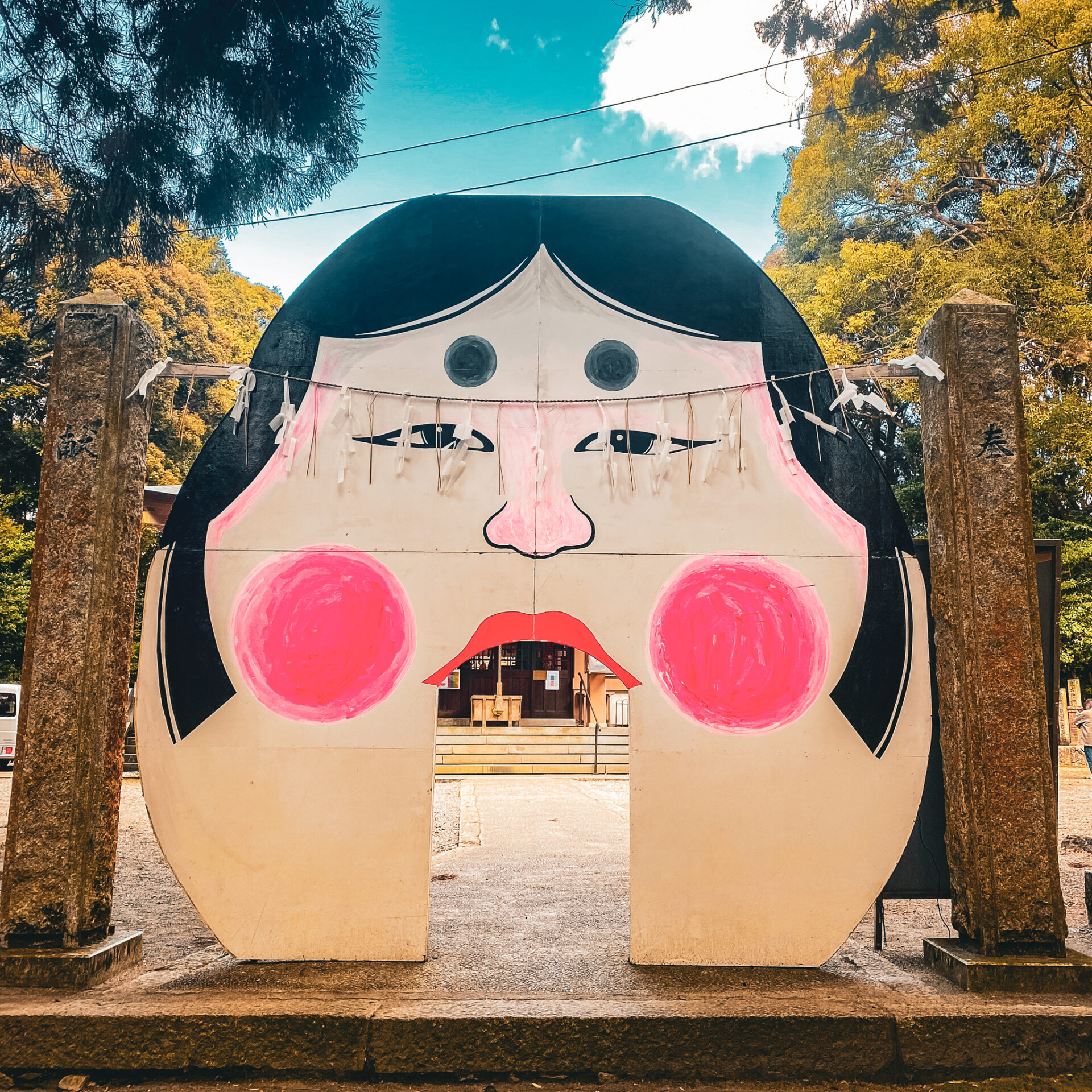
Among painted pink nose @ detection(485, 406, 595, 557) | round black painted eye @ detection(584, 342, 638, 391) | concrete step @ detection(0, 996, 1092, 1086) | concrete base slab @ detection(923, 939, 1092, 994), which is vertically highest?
round black painted eye @ detection(584, 342, 638, 391)

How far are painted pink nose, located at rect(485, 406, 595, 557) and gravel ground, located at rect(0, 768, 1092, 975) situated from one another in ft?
8.05

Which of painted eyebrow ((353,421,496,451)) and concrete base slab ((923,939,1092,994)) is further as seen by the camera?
painted eyebrow ((353,421,496,451))

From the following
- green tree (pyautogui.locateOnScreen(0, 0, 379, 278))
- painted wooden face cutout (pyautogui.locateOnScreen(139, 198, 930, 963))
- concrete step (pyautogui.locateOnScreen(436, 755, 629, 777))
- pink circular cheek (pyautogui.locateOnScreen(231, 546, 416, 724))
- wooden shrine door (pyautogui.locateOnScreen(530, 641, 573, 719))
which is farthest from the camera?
wooden shrine door (pyautogui.locateOnScreen(530, 641, 573, 719))

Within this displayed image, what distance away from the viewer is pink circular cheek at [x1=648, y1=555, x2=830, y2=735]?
12.3 ft

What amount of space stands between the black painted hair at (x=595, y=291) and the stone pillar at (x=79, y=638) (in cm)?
30

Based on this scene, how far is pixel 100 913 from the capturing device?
135 inches

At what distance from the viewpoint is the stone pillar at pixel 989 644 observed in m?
3.43

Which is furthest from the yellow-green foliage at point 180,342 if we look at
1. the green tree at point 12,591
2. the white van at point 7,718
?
the white van at point 7,718

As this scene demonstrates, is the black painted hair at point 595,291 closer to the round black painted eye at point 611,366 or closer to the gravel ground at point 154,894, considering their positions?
the round black painted eye at point 611,366

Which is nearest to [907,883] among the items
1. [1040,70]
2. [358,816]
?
[358,816]

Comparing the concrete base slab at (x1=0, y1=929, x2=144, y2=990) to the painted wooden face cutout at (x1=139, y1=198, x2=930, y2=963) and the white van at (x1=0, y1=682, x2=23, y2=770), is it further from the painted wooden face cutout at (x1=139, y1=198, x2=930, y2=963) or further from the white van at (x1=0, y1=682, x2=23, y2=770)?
the white van at (x1=0, y1=682, x2=23, y2=770)

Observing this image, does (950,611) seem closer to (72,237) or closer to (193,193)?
(193,193)

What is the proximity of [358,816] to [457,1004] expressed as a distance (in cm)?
94

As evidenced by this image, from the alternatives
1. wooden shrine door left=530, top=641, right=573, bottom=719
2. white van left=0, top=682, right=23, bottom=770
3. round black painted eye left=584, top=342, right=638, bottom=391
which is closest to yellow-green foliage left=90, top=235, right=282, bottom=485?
white van left=0, top=682, right=23, bottom=770
